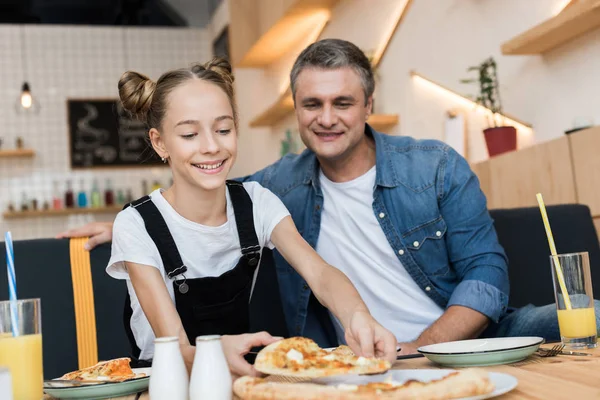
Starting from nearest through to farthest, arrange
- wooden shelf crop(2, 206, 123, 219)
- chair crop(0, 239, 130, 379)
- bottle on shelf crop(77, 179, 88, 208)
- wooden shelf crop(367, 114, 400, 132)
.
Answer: chair crop(0, 239, 130, 379) → wooden shelf crop(367, 114, 400, 132) → wooden shelf crop(2, 206, 123, 219) → bottle on shelf crop(77, 179, 88, 208)

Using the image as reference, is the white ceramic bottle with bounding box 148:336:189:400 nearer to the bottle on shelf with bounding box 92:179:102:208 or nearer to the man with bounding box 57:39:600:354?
the man with bounding box 57:39:600:354

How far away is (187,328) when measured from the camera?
1.71 meters

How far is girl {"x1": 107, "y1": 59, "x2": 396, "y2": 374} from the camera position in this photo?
158 centimetres

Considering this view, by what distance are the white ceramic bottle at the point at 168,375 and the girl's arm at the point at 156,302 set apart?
0.32 metres

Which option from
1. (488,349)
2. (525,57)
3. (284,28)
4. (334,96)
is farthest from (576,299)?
(284,28)

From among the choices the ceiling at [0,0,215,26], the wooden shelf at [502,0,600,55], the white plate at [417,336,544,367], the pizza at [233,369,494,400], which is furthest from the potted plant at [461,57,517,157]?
the ceiling at [0,0,215,26]

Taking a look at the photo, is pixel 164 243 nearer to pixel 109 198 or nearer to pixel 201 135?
pixel 201 135

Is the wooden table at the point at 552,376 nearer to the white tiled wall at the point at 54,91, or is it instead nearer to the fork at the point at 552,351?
the fork at the point at 552,351

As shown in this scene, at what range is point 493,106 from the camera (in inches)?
124

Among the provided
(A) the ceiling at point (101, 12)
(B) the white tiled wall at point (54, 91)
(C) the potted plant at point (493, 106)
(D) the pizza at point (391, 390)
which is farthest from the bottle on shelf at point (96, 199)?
(D) the pizza at point (391, 390)

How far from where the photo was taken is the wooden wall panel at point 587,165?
2.42 metres

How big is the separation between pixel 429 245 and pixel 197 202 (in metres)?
0.75

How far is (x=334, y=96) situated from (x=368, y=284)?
572 mm

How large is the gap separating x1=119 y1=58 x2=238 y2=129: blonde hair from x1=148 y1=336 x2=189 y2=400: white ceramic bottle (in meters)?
0.85
